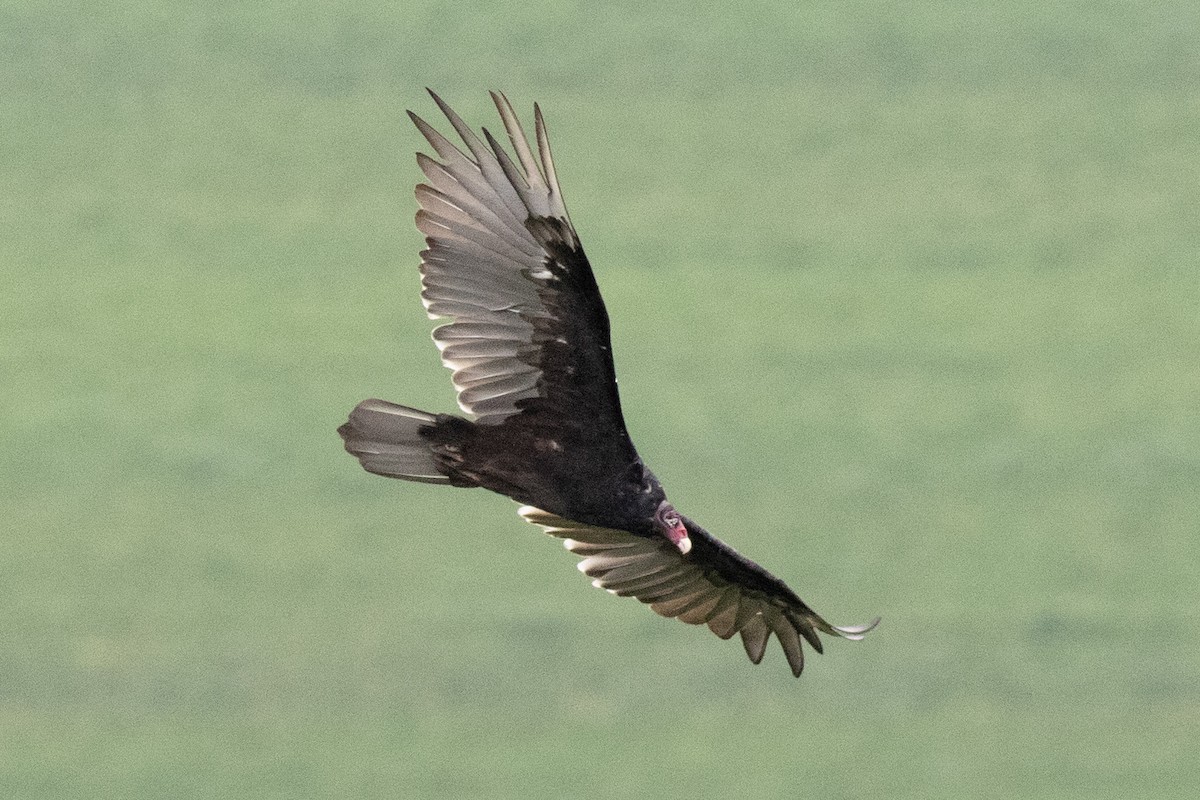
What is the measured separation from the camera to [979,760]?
55.3 ft

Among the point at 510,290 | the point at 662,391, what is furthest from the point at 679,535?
the point at 662,391

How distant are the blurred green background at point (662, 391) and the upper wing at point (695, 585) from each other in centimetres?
604

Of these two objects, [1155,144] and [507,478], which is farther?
[1155,144]

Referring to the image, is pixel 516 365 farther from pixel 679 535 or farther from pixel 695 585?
pixel 695 585

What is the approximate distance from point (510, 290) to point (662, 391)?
10.8 meters

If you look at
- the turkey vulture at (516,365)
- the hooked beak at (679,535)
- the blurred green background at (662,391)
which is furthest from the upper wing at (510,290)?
the blurred green background at (662,391)

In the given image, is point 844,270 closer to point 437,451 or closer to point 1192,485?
point 1192,485

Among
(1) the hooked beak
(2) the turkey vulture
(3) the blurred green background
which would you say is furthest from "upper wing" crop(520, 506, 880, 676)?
(3) the blurred green background

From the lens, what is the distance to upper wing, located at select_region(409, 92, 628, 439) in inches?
349

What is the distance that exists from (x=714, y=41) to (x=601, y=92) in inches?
56.0

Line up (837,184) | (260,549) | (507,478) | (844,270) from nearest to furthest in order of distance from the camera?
(507,478), (260,549), (844,270), (837,184)

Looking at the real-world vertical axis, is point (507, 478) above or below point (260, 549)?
below

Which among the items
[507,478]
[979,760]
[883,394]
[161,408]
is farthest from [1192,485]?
[507,478]

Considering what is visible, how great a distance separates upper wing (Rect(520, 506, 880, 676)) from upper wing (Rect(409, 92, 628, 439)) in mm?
977
